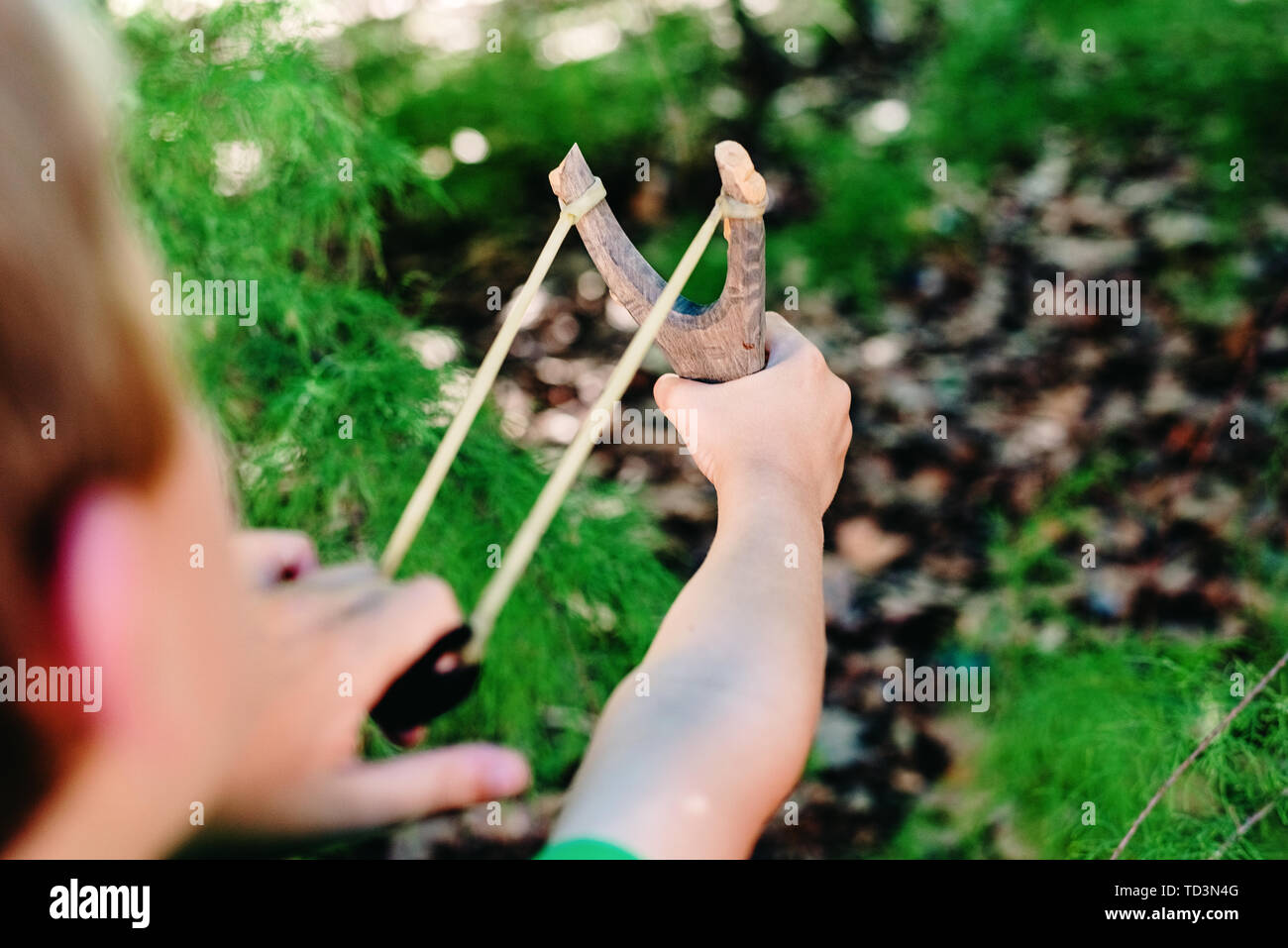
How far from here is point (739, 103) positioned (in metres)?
1.76

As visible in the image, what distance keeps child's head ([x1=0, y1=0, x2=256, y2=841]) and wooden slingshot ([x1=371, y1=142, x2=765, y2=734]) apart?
0.09 meters

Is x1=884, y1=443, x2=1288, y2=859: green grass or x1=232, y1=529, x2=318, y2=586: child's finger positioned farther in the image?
x1=884, y1=443, x2=1288, y2=859: green grass

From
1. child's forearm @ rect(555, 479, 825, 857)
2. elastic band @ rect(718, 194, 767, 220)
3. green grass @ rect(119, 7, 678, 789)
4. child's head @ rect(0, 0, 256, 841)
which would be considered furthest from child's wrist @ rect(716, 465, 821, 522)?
green grass @ rect(119, 7, 678, 789)

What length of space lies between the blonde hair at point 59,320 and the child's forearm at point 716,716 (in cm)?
20

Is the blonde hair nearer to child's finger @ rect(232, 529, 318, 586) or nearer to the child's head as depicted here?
the child's head

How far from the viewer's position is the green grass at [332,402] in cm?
89

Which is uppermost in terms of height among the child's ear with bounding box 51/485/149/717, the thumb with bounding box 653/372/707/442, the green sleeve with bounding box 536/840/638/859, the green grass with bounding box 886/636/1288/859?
the child's ear with bounding box 51/485/149/717

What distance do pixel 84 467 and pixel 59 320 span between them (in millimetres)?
43

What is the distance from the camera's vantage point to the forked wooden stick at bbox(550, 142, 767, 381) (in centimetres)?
50

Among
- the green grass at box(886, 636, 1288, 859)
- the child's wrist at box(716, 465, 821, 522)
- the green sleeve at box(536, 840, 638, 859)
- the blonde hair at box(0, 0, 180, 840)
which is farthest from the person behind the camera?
the green grass at box(886, 636, 1288, 859)

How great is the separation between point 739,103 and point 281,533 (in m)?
1.53

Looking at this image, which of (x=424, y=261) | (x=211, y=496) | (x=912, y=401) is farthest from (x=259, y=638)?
(x=424, y=261)

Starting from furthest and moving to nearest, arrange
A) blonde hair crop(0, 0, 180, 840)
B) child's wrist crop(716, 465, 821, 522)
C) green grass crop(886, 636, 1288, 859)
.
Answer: green grass crop(886, 636, 1288, 859), child's wrist crop(716, 465, 821, 522), blonde hair crop(0, 0, 180, 840)

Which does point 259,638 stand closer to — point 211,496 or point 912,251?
point 211,496
